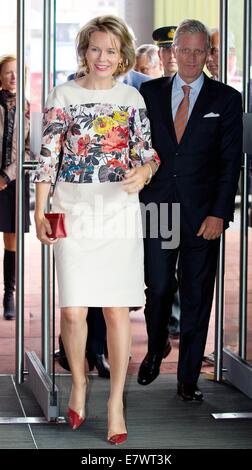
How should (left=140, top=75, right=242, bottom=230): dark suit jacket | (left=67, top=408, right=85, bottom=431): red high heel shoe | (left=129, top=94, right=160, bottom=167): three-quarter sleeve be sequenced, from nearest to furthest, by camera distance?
1. (left=129, top=94, right=160, bottom=167): three-quarter sleeve
2. (left=67, top=408, right=85, bottom=431): red high heel shoe
3. (left=140, top=75, right=242, bottom=230): dark suit jacket

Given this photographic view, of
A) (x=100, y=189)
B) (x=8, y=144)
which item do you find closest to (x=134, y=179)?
(x=100, y=189)

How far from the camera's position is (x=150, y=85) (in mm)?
4695

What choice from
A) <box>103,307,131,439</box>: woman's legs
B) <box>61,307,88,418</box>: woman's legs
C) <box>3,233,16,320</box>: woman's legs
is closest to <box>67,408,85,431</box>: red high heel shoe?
<box>61,307,88,418</box>: woman's legs

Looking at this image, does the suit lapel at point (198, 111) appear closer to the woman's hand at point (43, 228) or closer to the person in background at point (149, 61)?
the person in background at point (149, 61)

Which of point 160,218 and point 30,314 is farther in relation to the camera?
point 30,314

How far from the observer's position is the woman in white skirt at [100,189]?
4.09m

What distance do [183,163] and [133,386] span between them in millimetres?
1063

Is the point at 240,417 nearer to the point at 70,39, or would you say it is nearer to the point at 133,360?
the point at 133,360

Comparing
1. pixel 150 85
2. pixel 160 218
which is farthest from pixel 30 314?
pixel 150 85

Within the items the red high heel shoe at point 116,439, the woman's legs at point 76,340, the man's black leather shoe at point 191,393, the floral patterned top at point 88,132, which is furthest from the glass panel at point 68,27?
the red high heel shoe at point 116,439

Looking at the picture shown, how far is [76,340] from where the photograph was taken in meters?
4.20

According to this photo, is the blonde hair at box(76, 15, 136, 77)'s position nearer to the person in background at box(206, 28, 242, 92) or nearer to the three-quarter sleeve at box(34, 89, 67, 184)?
the three-quarter sleeve at box(34, 89, 67, 184)

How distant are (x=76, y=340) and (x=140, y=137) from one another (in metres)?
0.76

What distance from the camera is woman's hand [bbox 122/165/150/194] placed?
4.00 metres
